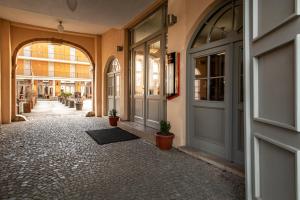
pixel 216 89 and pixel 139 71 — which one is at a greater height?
pixel 139 71

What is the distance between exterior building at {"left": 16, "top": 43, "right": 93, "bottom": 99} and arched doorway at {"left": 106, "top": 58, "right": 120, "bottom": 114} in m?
17.2

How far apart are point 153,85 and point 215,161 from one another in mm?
2863

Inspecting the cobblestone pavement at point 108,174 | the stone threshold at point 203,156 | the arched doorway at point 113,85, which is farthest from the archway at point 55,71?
the cobblestone pavement at point 108,174

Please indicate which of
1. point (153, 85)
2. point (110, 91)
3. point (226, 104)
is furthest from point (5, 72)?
point (226, 104)

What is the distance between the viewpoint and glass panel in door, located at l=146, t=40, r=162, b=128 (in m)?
5.07

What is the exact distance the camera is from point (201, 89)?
11.5ft

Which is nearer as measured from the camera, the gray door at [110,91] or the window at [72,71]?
the gray door at [110,91]

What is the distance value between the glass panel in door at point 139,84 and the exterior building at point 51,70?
1945cm

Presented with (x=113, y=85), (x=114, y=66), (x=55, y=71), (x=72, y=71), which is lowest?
(x=113, y=85)

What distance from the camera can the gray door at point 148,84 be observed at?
5.07 metres

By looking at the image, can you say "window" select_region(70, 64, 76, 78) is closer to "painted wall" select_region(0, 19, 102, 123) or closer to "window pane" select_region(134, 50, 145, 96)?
"painted wall" select_region(0, 19, 102, 123)

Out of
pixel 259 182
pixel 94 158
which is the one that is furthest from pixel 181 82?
pixel 259 182

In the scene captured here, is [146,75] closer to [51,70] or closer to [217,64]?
[217,64]

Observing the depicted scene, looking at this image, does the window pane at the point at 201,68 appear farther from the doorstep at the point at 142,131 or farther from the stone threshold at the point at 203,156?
the doorstep at the point at 142,131
